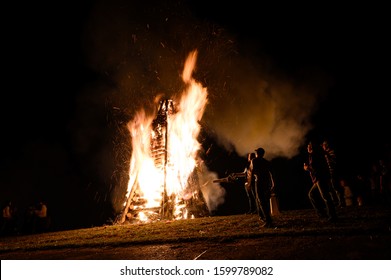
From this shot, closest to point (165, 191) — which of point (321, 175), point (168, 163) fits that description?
point (168, 163)

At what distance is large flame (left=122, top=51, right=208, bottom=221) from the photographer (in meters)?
14.0

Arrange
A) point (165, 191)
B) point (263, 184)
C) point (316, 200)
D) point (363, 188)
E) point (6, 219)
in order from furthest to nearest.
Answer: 1. point (6, 219)
2. point (165, 191)
3. point (363, 188)
4. point (316, 200)
5. point (263, 184)

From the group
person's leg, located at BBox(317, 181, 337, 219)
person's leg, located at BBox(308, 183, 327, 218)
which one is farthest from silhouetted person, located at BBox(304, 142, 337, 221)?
person's leg, located at BBox(308, 183, 327, 218)

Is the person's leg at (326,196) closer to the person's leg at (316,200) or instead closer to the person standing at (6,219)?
the person's leg at (316,200)

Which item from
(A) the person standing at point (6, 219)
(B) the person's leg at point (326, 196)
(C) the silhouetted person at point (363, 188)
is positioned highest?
(A) the person standing at point (6, 219)

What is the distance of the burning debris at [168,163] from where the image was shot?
1397 centimetres

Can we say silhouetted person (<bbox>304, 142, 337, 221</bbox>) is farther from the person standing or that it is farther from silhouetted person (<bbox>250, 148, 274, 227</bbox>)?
the person standing

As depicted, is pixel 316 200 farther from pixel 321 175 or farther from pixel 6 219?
pixel 6 219

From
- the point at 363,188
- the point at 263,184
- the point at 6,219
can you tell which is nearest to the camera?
the point at 263,184

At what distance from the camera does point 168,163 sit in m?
14.4

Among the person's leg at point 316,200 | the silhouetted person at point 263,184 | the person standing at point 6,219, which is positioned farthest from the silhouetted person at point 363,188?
the person standing at point 6,219

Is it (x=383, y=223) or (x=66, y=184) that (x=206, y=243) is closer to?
(x=383, y=223)

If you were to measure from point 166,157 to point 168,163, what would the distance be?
0.90ft
